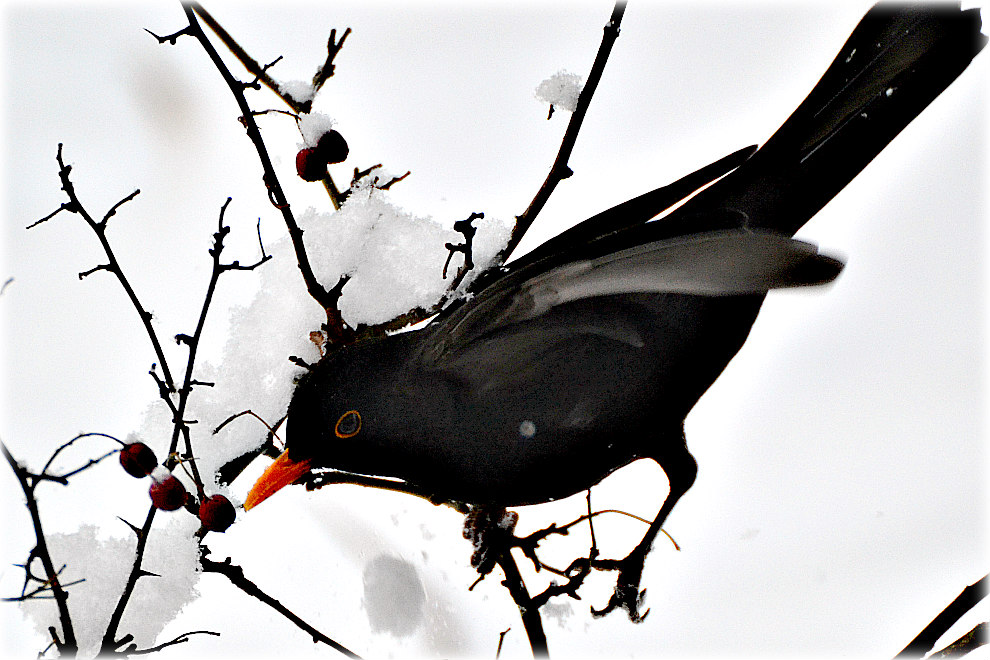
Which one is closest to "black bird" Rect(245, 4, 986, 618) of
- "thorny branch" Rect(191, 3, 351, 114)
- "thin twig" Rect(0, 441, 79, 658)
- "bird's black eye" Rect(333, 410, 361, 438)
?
"bird's black eye" Rect(333, 410, 361, 438)

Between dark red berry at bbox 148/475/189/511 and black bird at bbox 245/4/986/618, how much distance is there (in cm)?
14

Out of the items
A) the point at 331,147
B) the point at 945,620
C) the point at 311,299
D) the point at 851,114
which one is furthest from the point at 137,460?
the point at 851,114

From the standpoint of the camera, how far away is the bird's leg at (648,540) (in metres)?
1.58

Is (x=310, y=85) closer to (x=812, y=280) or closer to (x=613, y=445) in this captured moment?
(x=613, y=445)

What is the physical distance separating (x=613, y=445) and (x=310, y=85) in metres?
0.94

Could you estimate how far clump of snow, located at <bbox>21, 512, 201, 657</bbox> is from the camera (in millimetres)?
1358

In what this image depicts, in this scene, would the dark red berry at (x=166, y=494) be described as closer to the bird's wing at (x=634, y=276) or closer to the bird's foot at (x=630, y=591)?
the bird's wing at (x=634, y=276)

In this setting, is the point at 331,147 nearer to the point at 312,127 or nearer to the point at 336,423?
the point at 312,127

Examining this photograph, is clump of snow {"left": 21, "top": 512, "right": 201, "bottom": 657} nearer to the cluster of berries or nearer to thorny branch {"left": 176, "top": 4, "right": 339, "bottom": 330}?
the cluster of berries

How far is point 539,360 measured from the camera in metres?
1.39

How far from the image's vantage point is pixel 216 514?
1311 millimetres

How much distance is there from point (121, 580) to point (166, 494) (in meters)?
0.25

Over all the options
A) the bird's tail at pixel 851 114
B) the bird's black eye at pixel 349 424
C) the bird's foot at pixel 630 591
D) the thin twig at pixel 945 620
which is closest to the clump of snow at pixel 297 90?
the bird's black eye at pixel 349 424

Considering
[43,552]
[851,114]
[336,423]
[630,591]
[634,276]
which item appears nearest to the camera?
[43,552]
